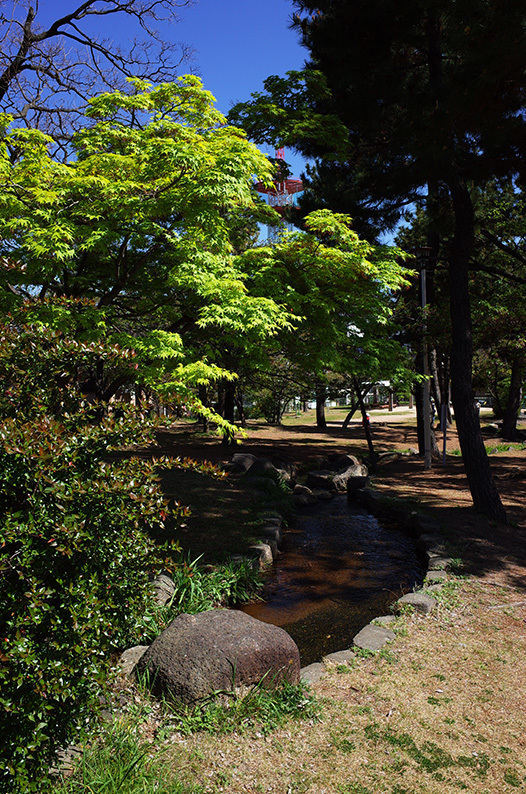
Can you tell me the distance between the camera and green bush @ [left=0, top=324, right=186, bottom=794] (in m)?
2.51

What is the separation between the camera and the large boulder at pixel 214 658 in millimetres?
3896

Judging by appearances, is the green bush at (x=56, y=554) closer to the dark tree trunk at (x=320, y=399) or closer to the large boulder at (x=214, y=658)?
the large boulder at (x=214, y=658)

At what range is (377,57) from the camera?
977 cm

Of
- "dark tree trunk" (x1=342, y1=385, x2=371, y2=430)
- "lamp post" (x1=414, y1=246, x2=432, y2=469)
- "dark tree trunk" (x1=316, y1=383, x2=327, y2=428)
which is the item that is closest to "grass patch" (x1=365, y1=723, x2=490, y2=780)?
"lamp post" (x1=414, y1=246, x2=432, y2=469)

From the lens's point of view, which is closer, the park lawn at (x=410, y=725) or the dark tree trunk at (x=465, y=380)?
the park lawn at (x=410, y=725)

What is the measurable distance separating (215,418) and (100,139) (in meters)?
5.01

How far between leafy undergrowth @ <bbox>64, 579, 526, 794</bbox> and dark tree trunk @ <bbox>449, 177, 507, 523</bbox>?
4.65 m

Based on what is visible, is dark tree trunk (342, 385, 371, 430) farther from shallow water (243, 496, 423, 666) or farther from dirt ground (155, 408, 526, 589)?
shallow water (243, 496, 423, 666)

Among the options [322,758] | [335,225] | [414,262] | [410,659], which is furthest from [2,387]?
[414,262]

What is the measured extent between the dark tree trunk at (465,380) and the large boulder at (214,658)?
6.05 meters

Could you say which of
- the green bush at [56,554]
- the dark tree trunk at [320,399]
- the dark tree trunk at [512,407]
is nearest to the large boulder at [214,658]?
the green bush at [56,554]

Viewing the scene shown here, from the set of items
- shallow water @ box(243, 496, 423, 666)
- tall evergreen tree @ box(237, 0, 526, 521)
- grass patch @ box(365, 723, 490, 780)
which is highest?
tall evergreen tree @ box(237, 0, 526, 521)

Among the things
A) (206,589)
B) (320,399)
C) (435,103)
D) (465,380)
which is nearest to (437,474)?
(465,380)

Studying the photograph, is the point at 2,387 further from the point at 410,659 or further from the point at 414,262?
the point at 414,262
